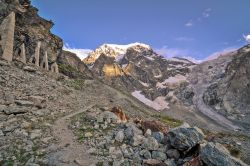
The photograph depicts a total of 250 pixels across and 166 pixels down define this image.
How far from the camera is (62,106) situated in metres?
34.4

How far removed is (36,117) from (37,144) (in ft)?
21.8

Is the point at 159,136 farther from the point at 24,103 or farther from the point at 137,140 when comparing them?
the point at 24,103

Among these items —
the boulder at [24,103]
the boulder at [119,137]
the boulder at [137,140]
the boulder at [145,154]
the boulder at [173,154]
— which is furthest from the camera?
the boulder at [24,103]

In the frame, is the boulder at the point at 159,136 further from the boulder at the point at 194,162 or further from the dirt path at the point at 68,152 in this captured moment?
the dirt path at the point at 68,152

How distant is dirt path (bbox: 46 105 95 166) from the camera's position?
1827 centimetres

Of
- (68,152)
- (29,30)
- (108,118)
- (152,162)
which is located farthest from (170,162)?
(29,30)

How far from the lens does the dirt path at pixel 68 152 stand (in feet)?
59.9

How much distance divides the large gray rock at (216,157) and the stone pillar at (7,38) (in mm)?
33603

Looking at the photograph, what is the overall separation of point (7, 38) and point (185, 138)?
3415cm

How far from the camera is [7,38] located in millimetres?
44156

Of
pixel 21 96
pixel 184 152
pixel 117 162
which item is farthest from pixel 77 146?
pixel 21 96

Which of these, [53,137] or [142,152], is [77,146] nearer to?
[53,137]

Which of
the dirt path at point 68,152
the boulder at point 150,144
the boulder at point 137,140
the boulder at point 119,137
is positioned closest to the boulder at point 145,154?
the boulder at point 150,144

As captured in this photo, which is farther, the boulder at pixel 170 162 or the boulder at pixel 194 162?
the boulder at pixel 170 162
